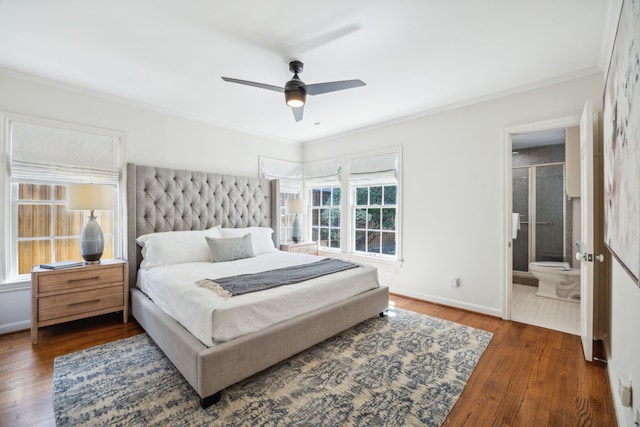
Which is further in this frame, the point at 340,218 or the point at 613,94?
the point at 340,218

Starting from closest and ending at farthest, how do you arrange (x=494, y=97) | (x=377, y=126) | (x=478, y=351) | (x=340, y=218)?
(x=478, y=351), (x=494, y=97), (x=377, y=126), (x=340, y=218)

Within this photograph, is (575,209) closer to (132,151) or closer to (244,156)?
(244,156)

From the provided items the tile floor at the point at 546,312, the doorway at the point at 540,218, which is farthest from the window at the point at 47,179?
the doorway at the point at 540,218

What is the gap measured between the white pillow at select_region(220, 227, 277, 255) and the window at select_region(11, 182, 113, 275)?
1.63 meters

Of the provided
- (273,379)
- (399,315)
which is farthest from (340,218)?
(273,379)

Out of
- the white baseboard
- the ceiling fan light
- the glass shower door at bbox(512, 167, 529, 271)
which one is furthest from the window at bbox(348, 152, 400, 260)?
the glass shower door at bbox(512, 167, 529, 271)

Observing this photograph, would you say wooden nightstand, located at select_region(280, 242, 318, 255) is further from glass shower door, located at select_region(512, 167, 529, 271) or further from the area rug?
glass shower door, located at select_region(512, 167, 529, 271)

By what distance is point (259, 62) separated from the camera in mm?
2510

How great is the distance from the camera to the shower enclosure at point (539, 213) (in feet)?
15.6

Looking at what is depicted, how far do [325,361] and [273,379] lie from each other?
0.45 m

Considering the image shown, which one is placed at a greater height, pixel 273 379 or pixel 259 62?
pixel 259 62

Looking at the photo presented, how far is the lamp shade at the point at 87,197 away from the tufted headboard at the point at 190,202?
1.22 ft

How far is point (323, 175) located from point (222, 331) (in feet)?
11.9

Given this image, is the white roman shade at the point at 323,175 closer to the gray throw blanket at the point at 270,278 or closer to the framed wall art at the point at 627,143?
the gray throw blanket at the point at 270,278
